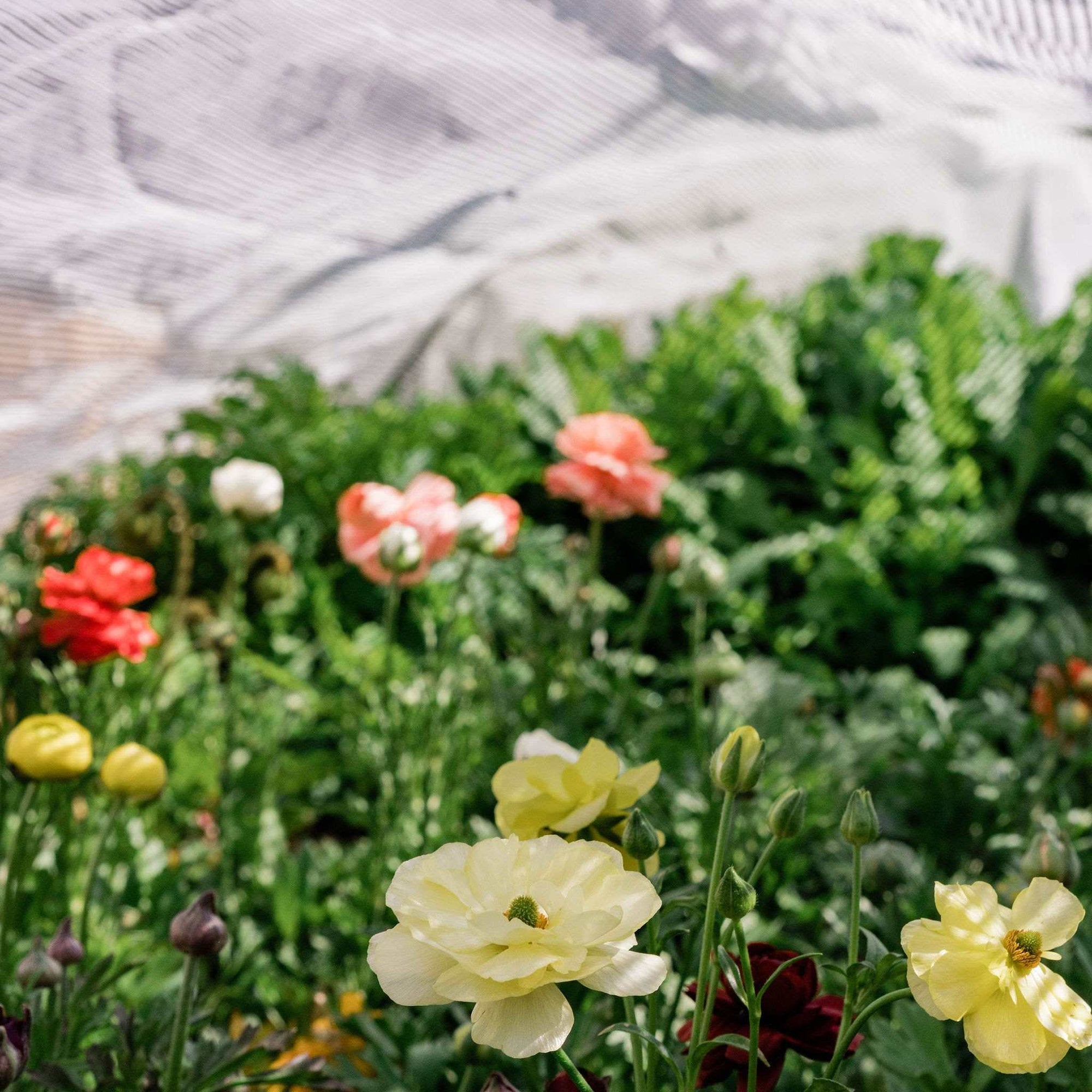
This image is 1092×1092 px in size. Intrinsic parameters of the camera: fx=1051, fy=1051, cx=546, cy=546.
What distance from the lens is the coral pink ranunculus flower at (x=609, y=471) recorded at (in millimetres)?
1194

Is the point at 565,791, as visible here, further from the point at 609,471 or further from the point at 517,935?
the point at 609,471

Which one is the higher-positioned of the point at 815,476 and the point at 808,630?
the point at 815,476

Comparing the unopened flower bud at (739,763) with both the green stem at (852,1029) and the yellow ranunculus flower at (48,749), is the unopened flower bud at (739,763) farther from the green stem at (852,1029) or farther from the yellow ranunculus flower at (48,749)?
the yellow ranunculus flower at (48,749)

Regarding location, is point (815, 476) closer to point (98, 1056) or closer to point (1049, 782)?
point (1049, 782)

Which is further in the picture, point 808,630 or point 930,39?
point 808,630

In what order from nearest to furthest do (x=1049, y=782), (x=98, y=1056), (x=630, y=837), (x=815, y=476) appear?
(x=630, y=837)
(x=98, y=1056)
(x=1049, y=782)
(x=815, y=476)

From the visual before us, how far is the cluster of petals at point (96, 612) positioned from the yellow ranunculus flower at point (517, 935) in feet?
1.71

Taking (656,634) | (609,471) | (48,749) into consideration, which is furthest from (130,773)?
(656,634)

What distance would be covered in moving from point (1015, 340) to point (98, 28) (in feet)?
6.17

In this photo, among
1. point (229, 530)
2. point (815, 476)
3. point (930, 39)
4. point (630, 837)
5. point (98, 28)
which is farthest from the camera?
point (815, 476)

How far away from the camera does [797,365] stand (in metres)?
2.21

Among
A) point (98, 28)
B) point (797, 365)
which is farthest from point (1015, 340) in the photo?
point (98, 28)

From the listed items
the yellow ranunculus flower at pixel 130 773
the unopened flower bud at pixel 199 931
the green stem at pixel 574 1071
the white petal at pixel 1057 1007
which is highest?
the white petal at pixel 1057 1007

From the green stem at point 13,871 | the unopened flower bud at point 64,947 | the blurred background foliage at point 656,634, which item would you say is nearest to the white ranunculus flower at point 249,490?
the blurred background foliage at point 656,634
